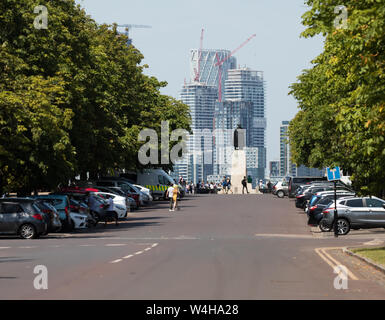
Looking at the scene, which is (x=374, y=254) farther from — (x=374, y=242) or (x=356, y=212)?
(x=356, y=212)

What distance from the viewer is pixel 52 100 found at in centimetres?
3916

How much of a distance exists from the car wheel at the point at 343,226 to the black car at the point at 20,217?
487 inches

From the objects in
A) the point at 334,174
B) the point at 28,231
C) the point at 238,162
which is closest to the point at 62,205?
the point at 28,231

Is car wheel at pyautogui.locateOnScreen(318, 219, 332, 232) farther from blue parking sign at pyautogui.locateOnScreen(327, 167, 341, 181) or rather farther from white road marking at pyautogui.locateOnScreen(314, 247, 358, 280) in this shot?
white road marking at pyautogui.locateOnScreen(314, 247, 358, 280)

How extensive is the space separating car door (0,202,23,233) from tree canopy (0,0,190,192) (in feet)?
7.45

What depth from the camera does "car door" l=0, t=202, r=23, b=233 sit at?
3188 cm

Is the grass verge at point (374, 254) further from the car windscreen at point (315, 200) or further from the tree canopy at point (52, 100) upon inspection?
the car windscreen at point (315, 200)

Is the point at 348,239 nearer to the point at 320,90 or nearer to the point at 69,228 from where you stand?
the point at 69,228

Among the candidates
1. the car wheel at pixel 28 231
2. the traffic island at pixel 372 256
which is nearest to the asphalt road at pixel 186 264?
the traffic island at pixel 372 256

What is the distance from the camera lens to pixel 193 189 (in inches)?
4264

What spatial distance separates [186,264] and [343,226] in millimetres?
17380

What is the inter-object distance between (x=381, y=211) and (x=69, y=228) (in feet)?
43.6

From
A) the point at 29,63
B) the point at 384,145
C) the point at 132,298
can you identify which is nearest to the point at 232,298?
the point at 132,298

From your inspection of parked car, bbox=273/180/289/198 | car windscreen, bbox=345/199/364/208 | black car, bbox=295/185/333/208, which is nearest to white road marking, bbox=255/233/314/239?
car windscreen, bbox=345/199/364/208
